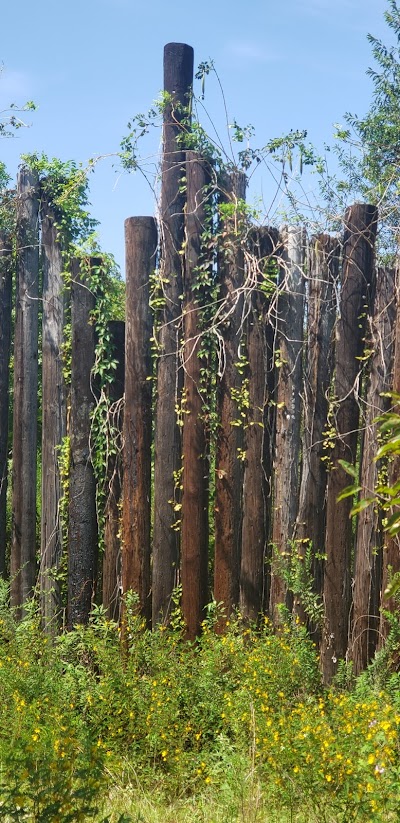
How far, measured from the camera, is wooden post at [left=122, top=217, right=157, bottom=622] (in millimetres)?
6359

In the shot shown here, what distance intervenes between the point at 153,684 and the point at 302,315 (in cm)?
240

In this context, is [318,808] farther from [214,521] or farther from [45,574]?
[45,574]

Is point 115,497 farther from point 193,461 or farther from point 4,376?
point 4,376

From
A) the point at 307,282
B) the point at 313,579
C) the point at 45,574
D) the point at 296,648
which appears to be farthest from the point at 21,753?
the point at 307,282

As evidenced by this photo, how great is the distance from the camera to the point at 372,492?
571 centimetres

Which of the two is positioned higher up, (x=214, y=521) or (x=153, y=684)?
(x=214, y=521)

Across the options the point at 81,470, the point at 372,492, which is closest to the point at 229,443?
the point at 372,492

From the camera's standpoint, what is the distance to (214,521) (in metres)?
6.11

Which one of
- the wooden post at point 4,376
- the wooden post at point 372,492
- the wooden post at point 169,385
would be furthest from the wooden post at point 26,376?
the wooden post at point 372,492

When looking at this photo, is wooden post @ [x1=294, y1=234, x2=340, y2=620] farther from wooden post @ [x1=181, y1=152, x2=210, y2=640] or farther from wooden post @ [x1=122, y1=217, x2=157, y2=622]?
wooden post @ [x1=122, y1=217, x2=157, y2=622]

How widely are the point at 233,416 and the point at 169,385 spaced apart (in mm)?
516

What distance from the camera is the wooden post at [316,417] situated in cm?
581

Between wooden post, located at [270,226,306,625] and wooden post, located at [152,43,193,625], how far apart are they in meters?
0.73

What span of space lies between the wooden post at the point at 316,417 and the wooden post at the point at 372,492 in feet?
0.82
